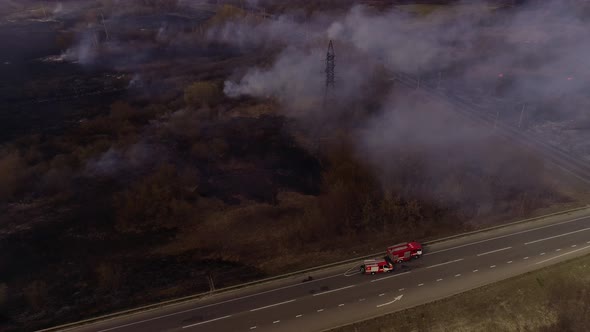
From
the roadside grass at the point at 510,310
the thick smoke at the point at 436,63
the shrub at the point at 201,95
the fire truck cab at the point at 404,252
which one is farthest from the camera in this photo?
the shrub at the point at 201,95

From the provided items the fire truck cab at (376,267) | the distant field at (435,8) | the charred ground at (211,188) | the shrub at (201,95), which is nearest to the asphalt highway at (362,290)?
the fire truck cab at (376,267)

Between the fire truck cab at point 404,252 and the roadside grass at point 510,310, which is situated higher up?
the fire truck cab at point 404,252

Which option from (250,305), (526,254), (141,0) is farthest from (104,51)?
(526,254)

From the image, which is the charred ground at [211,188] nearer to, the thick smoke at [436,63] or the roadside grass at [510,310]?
the thick smoke at [436,63]

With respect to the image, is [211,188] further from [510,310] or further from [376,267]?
[510,310]

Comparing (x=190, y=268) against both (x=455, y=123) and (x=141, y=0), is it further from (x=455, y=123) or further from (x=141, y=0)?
(x=141, y=0)

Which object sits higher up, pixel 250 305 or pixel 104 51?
pixel 104 51

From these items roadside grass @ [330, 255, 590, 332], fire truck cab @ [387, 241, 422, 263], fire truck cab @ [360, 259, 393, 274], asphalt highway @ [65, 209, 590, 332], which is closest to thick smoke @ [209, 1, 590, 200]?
fire truck cab @ [387, 241, 422, 263]
